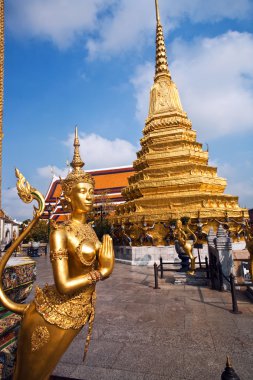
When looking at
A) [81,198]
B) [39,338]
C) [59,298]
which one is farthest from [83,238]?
[39,338]

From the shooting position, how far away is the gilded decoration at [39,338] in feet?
7.02

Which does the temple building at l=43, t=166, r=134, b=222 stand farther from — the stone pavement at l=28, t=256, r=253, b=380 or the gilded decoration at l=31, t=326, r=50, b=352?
the gilded decoration at l=31, t=326, r=50, b=352

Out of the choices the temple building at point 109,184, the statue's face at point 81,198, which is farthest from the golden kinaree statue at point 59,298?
the temple building at point 109,184

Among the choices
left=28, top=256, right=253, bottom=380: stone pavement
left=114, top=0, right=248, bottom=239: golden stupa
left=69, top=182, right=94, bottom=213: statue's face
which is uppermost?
left=114, top=0, right=248, bottom=239: golden stupa

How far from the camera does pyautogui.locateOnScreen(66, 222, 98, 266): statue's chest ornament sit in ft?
7.64

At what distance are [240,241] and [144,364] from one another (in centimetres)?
1597

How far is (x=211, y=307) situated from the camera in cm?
659

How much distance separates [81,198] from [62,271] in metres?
0.75

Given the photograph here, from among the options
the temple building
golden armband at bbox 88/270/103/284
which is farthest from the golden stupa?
the temple building

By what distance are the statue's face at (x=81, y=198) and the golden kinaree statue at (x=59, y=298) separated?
0.57ft

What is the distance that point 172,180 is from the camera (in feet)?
61.5

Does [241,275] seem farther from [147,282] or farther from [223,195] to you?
[223,195]

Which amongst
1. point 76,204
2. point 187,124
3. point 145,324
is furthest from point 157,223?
point 76,204

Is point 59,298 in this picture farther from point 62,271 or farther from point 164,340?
point 164,340
